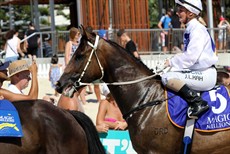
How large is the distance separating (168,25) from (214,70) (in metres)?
17.4

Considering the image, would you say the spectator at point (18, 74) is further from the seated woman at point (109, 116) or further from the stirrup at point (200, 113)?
the stirrup at point (200, 113)

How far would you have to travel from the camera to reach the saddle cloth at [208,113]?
24.2 feet

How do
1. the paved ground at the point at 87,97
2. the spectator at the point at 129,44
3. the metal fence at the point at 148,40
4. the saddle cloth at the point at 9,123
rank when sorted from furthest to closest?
the metal fence at the point at 148,40, the spectator at the point at 129,44, the paved ground at the point at 87,97, the saddle cloth at the point at 9,123

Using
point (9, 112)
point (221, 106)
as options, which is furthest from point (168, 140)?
point (9, 112)

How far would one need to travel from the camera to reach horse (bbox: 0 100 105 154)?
6590 mm

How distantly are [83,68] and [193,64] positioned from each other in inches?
49.0

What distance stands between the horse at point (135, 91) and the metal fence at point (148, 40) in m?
14.1

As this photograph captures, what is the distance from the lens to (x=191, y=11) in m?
7.53

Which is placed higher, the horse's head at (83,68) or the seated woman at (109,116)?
the horse's head at (83,68)

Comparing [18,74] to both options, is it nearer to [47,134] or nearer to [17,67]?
[17,67]

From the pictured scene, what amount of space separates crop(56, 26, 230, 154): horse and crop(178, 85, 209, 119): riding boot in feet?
0.85

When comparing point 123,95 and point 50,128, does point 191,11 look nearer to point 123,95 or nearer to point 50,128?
point 123,95

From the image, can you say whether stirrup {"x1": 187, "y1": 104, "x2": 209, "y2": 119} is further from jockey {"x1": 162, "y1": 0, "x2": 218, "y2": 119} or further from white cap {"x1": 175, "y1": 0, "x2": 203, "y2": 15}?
white cap {"x1": 175, "y1": 0, "x2": 203, "y2": 15}

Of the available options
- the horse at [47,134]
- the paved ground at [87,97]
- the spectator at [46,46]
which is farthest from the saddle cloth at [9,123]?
the spectator at [46,46]
